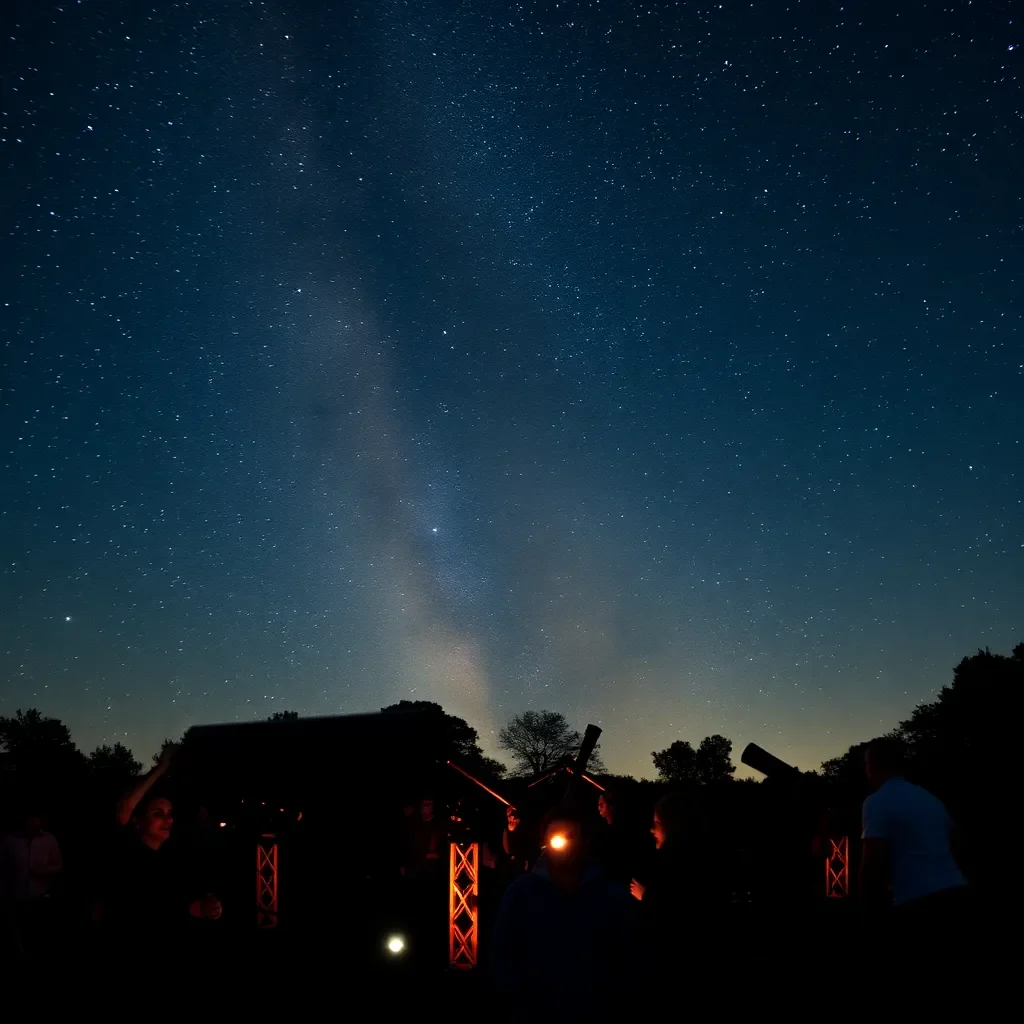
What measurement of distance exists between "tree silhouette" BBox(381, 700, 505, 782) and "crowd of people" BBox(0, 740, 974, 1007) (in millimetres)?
6969

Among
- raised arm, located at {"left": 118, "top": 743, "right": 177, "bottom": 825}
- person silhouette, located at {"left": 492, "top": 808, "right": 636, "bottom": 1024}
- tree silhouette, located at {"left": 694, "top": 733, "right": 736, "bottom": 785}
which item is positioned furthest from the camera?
tree silhouette, located at {"left": 694, "top": 733, "right": 736, "bottom": 785}

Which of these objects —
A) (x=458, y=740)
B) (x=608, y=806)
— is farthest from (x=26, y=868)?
(x=458, y=740)

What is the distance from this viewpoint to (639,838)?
1933cm

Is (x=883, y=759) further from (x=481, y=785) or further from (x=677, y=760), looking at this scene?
(x=677, y=760)

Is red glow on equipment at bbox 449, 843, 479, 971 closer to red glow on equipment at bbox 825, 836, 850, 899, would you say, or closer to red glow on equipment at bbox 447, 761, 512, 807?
red glow on equipment at bbox 447, 761, 512, 807

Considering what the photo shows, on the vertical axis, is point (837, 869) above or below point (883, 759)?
below

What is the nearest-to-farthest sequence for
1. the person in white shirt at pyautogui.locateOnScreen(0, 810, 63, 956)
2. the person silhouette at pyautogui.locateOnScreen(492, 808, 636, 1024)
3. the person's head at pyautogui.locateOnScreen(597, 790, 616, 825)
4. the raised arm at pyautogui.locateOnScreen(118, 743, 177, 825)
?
the person silhouette at pyautogui.locateOnScreen(492, 808, 636, 1024) < the raised arm at pyautogui.locateOnScreen(118, 743, 177, 825) < the person in white shirt at pyautogui.locateOnScreen(0, 810, 63, 956) < the person's head at pyautogui.locateOnScreen(597, 790, 616, 825)

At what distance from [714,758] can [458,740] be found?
37.7 metres

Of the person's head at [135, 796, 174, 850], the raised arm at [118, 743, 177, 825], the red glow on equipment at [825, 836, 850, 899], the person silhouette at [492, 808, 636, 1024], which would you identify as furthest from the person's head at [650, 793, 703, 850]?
the red glow on equipment at [825, 836, 850, 899]

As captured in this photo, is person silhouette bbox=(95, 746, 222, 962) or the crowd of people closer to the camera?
the crowd of people

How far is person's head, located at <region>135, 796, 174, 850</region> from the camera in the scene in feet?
16.9

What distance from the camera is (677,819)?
12.9ft

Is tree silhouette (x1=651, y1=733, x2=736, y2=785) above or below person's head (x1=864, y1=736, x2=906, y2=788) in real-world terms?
below

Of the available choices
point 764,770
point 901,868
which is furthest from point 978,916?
point 764,770
